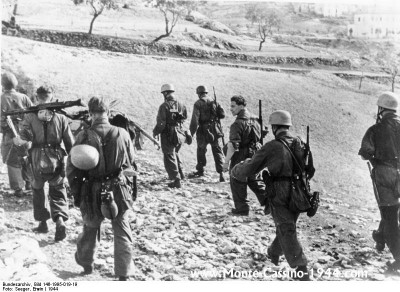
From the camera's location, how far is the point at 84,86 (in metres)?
14.6

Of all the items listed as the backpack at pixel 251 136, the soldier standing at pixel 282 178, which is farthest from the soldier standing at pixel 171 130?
the soldier standing at pixel 282 178

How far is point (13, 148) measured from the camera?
22.8ft

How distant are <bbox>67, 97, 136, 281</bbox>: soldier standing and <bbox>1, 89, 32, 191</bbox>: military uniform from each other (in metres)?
2.43

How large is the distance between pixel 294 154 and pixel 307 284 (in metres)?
1.46

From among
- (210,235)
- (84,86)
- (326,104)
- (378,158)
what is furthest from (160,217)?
(326,104)

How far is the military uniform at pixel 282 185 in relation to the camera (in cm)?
498

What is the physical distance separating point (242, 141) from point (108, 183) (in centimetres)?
274

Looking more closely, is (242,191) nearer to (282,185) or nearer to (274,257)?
(274,257)

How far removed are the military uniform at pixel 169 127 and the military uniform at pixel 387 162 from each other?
133 inches

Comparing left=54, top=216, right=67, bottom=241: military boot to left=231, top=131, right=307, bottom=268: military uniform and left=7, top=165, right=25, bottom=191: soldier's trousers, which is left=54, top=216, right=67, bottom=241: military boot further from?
left=231, top=131, right=307, bottom=268: military uniform

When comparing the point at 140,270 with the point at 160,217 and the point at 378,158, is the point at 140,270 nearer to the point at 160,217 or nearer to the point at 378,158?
the point at 160,217

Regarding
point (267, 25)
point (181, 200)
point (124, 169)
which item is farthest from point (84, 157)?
point (267, 25)

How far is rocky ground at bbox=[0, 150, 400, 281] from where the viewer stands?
5.33 metres

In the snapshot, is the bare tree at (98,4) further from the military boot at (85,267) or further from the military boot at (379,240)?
the military boot at (379,240)
